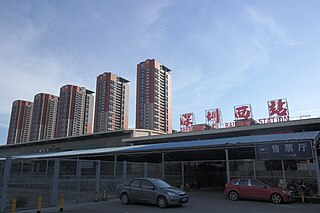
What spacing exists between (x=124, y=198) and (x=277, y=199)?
8.07 meters

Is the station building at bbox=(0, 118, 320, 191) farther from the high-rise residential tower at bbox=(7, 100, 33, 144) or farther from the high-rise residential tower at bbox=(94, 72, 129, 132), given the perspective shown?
the high-rise residential tower at bbox=(7, 100, 33, 144)

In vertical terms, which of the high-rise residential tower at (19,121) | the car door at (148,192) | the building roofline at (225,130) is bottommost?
the car door at (148,192)

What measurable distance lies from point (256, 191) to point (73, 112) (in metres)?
76.6

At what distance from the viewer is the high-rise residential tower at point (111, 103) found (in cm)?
7994

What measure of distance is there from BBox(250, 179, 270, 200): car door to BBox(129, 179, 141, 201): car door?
6.45m

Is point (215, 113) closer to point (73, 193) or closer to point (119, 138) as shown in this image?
point (119, 138)

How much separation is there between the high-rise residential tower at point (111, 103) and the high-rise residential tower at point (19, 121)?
27162 millimetres

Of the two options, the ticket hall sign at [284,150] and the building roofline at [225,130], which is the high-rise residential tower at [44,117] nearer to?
the building roofline at [225,130]

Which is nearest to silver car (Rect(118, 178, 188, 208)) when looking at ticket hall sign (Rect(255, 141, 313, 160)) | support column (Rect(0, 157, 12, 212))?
support column (Rect(0, 157, 12, 212))

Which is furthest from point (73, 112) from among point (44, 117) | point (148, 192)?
point (148, 192)

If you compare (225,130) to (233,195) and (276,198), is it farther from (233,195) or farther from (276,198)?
(276,198)

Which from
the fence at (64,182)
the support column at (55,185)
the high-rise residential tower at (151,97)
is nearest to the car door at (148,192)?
the fence at (64,182)

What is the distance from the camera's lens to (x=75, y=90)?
86750 millimetres

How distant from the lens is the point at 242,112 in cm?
3106
